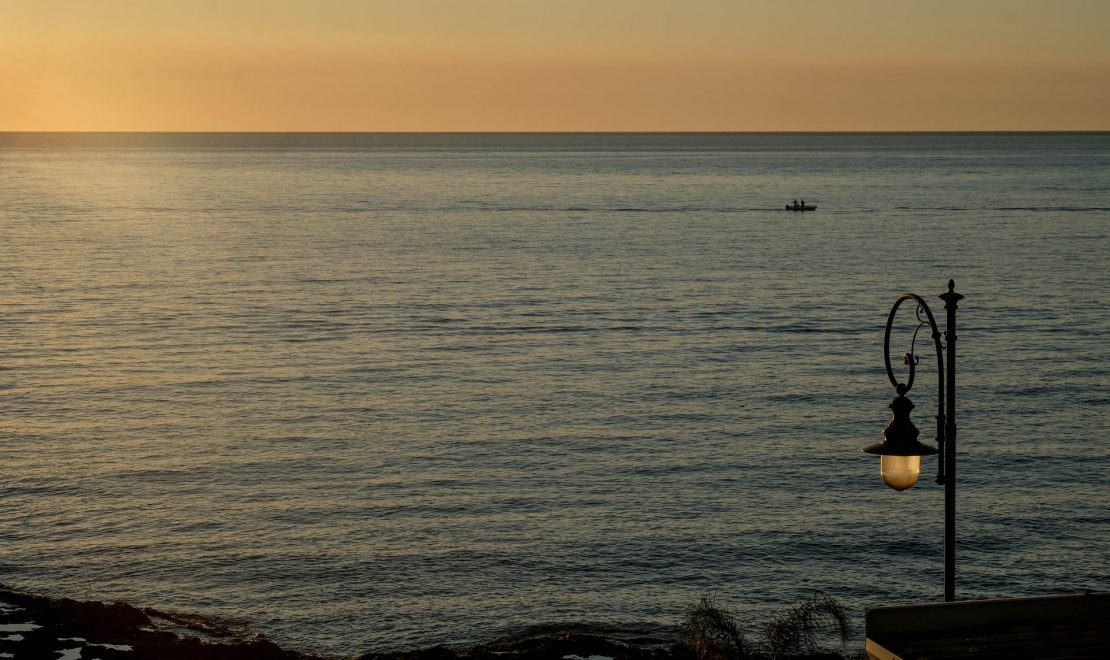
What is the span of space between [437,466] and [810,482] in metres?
10.1

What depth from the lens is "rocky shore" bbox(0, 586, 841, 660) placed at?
22.2 meters

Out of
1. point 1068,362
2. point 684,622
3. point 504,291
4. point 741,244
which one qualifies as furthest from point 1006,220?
point 684,622

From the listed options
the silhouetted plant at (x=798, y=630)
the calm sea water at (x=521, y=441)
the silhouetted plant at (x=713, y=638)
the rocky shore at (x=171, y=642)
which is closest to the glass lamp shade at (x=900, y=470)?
the silhouetted plant at (x=798, y=630)

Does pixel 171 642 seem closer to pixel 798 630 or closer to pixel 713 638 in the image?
pixel 713 638

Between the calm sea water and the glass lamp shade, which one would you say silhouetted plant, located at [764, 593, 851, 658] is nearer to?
the calm sea water

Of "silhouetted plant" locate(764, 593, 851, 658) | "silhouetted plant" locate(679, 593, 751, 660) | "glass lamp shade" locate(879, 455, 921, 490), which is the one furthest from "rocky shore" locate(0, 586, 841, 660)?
"glass lamp shade" locate(879, 455, 921, 490)

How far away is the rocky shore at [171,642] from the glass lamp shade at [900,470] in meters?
8.84

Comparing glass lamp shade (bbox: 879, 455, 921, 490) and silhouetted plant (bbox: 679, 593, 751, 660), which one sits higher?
glass lamp shade (bbox: 879, 455, 921, 490)

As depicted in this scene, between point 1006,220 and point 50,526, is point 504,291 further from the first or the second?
point 1006,220

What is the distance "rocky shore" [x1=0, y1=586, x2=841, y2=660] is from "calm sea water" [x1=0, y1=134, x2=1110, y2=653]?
37.5 inches

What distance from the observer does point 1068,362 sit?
163ft

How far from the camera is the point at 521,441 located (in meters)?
38.3

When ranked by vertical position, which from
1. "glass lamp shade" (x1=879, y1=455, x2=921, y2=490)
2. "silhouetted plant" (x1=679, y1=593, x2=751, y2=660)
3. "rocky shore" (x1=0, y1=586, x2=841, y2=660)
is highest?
"glass lamp shade" (x1=879, y1=455, x2=921, y2=490)

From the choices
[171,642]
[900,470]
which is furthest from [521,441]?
[900,470]
